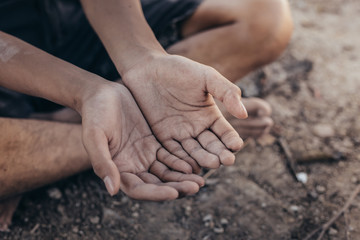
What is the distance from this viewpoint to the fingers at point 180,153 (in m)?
1.24

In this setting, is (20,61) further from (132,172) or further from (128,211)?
(128,211)

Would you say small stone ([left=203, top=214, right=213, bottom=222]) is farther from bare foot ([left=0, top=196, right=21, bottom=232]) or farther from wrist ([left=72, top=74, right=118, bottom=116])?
bare foot ([left=0, top=196, right=21, bottom=232])

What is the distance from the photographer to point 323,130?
6.91 ft

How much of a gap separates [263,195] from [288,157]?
0.33 metres

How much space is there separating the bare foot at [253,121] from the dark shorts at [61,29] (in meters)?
0.60

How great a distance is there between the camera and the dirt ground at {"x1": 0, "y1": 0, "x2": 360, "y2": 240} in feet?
5.16

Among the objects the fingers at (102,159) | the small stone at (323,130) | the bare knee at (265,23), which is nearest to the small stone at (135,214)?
the fingers at (102,159)

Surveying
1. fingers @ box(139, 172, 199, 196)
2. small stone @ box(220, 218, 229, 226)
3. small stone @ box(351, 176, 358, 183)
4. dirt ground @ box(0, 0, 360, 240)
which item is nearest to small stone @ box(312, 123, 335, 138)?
dirt ground @ box(0, 0, 360, 240)

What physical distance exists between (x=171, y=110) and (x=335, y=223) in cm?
92

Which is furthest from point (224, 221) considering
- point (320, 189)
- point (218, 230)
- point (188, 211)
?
point (320, 189)

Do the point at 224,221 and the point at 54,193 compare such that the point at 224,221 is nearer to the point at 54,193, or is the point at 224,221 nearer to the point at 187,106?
the point at 187,106

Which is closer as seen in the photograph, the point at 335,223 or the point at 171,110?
the point at 171,110

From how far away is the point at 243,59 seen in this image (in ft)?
6.35

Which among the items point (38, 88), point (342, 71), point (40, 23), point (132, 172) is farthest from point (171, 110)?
point (342, 71)
